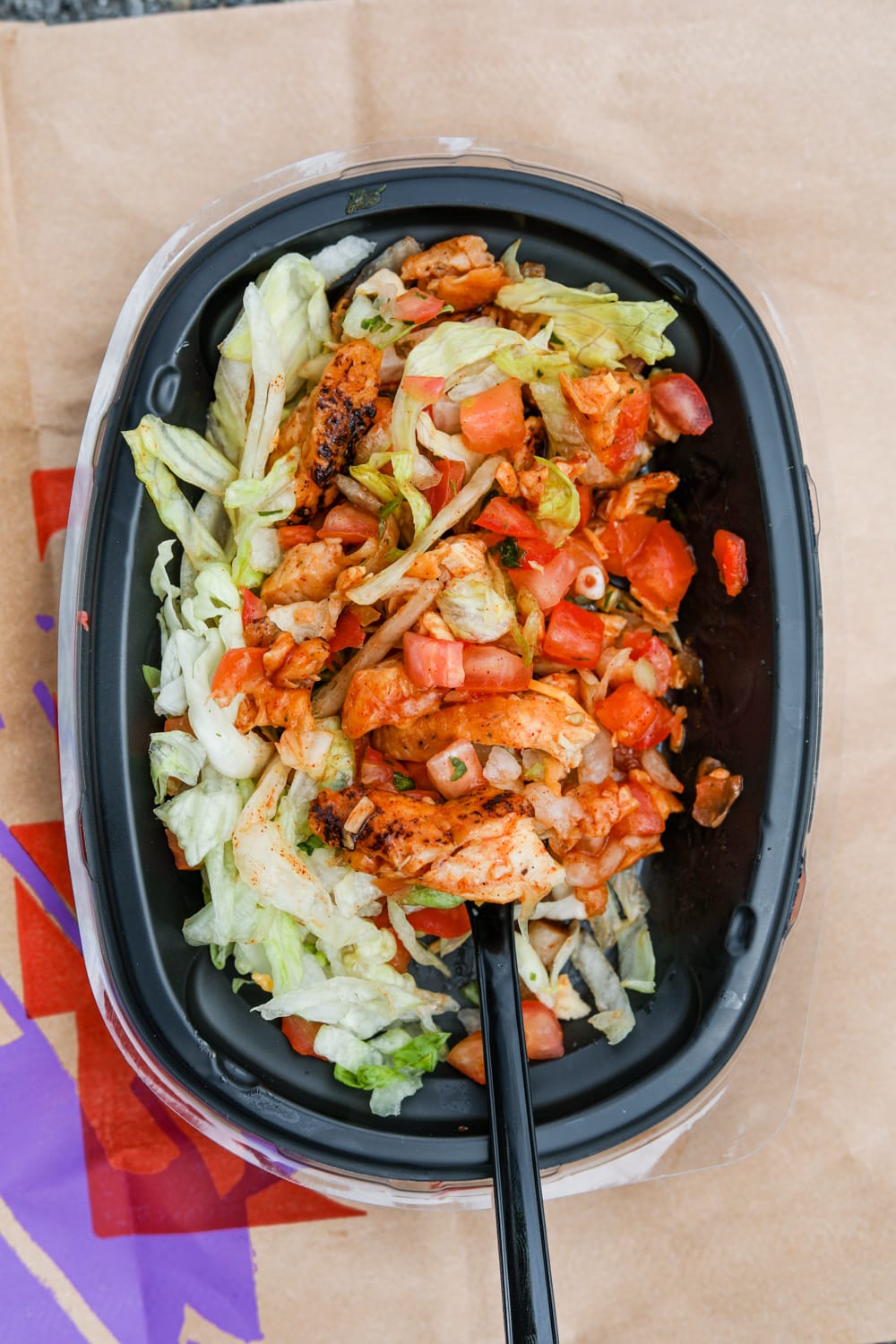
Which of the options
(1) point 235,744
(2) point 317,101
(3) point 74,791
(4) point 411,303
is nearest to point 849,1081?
(1) point 235,744

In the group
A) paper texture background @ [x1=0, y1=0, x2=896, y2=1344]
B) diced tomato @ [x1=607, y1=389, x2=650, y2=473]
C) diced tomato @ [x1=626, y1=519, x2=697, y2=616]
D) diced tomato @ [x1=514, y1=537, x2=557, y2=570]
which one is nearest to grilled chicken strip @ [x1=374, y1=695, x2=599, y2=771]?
diced tomato @ [x1=514, y1=537, x2=557, y2=570]

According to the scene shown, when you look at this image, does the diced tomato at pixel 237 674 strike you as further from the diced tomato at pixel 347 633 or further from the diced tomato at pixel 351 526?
the diced tomato at pixel 351 526

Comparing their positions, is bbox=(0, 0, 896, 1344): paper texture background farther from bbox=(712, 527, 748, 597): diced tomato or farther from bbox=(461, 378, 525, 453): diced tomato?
bbox=(461, 378, 525, 453): diced tomato

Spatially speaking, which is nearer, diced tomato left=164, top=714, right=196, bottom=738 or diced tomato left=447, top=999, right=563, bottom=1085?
diced tomato left=164, top=714, right=196, bottom=738

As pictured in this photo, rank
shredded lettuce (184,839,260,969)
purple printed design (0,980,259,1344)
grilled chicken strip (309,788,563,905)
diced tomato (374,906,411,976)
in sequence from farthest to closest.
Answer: purple printed design (0,980,259,1344)
diced tomato (374,906,411,976)
shredded lettuce (184,839,260,969)
grilled chicken strip (309,788,563,905)

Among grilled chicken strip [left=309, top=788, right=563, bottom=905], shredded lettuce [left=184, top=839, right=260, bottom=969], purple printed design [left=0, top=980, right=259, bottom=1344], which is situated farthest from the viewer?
purple printed design [left=0, top=980, right=259, bottom=1344]

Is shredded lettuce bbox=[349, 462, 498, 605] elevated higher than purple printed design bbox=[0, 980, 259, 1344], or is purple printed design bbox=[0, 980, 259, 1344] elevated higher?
shredded lettuce bbox=[349, 462, 498, 605]

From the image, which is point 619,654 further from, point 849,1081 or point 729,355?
point 849,1081

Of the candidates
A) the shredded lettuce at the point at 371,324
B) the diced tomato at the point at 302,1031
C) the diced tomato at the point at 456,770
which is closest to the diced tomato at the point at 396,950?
the diced tomato at the point at 302,1031
